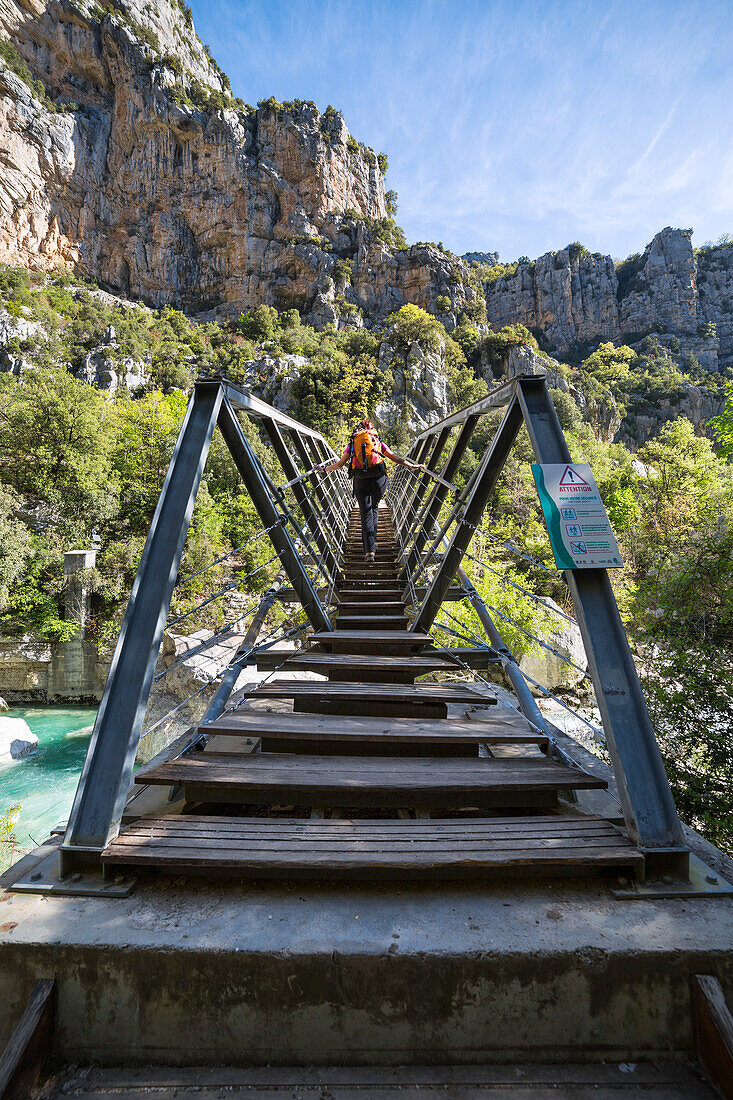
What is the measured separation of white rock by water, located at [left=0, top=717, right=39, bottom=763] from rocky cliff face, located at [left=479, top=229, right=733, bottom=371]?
208ft

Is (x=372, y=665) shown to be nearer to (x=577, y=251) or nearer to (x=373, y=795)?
(x=373, y=795)

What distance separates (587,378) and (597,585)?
47.8 m

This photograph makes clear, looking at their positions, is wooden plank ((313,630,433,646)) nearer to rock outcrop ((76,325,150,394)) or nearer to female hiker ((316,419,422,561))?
female hiker ((316,419,422,561))

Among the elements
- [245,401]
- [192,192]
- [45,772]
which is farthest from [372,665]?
[192,192]

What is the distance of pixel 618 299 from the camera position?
56281 mm

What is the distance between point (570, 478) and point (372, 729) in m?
1.44

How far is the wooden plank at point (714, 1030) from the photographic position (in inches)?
38.2

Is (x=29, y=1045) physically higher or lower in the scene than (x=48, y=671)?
higher

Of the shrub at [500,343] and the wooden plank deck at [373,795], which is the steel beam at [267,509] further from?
the shrub at [500,343]

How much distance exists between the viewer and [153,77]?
43.6m

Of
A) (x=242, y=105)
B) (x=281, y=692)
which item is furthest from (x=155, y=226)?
(x=281, y=692)

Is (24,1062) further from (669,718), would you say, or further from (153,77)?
(153,77)

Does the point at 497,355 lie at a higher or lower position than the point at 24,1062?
higher

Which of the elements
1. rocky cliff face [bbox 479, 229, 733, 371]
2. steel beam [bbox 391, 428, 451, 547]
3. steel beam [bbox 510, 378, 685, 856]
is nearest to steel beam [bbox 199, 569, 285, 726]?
steel beam [bbox 510, 378, 685, 856]
